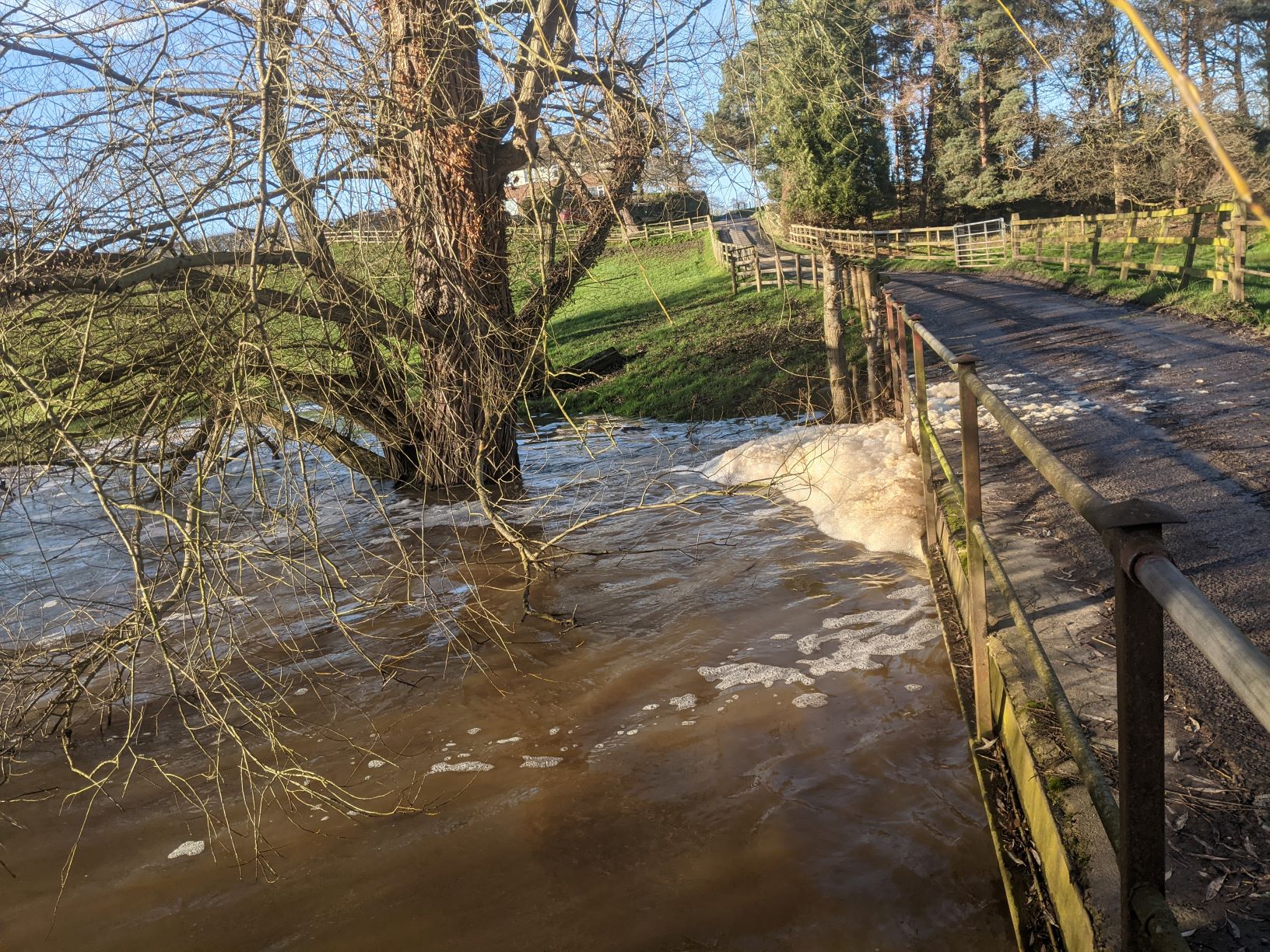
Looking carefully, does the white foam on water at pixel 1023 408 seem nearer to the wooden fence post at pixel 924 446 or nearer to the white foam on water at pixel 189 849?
the wooden fence post at pixel 924 446

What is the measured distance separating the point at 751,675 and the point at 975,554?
169cm

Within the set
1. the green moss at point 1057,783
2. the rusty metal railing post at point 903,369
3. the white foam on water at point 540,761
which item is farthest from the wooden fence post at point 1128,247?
the green moss at point 1057,783

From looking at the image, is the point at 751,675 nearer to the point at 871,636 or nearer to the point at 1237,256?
the point at 871,636

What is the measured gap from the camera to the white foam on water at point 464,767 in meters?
4.56

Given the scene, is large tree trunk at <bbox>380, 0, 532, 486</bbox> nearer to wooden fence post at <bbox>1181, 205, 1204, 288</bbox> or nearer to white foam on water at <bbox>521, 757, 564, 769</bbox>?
white foam on water at <bbox>521, 757, 564, 769</bbox>

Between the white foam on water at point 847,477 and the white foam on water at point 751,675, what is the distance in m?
1.43

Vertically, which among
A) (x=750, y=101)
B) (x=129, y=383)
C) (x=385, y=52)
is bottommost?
(x=129, y=383)

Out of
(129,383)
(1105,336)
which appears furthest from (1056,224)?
(129,383)

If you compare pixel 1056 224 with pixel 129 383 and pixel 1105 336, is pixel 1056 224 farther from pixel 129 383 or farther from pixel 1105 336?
pixel 129 383

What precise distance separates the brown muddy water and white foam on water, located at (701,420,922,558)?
1.83 ft

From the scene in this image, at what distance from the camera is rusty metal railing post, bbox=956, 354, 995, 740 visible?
3758 millimetres

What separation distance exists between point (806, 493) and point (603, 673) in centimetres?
358

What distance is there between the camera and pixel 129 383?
6938mm

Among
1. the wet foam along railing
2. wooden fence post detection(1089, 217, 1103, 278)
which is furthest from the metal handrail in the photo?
wooden fence post detection(1089, 217, 1103, 278)
